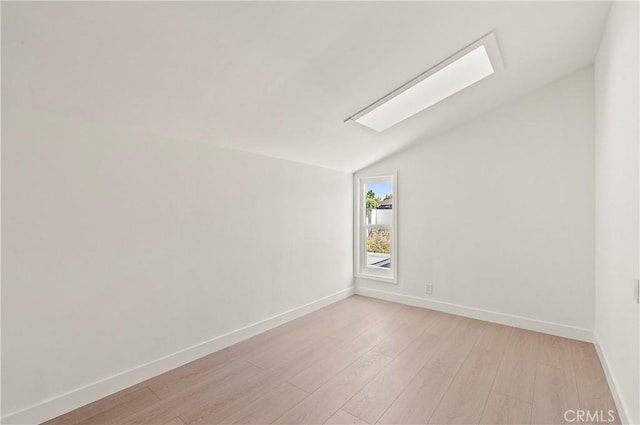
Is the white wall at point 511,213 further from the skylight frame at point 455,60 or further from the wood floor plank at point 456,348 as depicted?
the skylight frame at point 455,60

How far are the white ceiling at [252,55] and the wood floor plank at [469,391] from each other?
235 centimetres

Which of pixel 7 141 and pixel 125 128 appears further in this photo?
pixel 125 128

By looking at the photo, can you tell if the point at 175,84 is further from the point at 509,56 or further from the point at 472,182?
the point at 472,182

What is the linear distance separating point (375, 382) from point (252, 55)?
7.84ft

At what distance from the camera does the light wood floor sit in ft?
5.84

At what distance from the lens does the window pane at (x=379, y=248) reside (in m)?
4.29

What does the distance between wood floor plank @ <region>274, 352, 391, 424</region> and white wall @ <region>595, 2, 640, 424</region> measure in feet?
4.83

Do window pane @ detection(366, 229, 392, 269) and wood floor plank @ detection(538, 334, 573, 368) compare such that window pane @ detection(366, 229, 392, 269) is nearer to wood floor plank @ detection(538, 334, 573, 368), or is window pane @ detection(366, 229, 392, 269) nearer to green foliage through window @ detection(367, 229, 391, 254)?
green foliage through window @ detection(367, 229, 391, 254)

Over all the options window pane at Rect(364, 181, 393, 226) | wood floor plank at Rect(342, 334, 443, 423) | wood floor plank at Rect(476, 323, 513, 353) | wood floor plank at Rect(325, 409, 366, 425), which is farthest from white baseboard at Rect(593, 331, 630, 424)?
window pane at Rect(364, 181, 393, 226)

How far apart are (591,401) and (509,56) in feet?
8.53

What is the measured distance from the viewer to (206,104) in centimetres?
207

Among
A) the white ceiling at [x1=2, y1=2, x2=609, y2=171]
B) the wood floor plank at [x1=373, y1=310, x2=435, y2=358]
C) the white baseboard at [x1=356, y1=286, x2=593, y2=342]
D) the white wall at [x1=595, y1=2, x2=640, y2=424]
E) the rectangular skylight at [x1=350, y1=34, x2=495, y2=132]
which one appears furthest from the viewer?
the white baseboard at [x1=356, y1=286, x2=593, y2=342]

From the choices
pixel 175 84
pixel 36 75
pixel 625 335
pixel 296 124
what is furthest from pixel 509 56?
pixel 36 75

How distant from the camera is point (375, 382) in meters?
2.12
